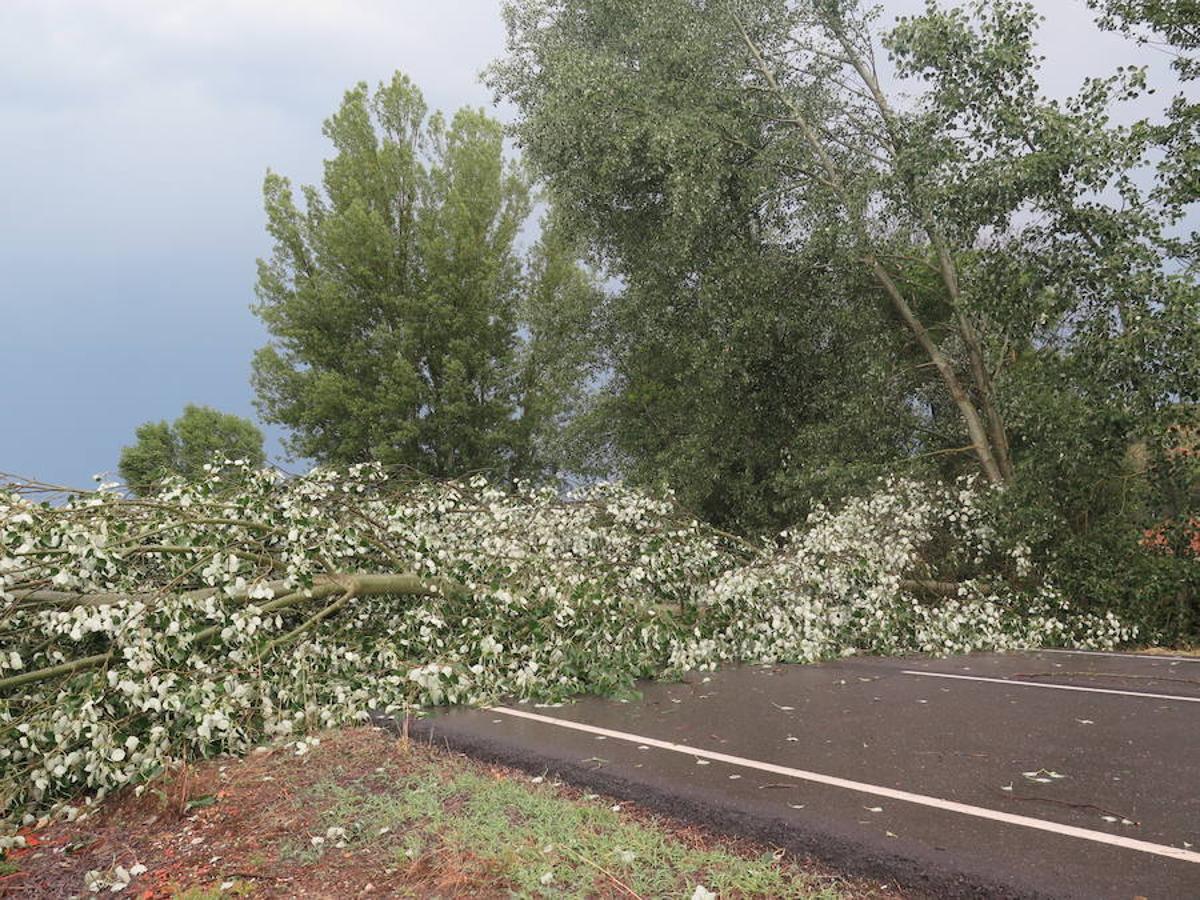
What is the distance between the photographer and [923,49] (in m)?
12.9

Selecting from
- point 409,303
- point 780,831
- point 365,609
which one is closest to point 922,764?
point 780,831

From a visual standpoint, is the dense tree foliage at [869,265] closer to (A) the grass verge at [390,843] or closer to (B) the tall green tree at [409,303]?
(B) the tall green tree at [409,303]

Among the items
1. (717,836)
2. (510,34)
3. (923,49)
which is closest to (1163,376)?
(923,49)

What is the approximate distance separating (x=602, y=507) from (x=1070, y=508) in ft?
22.9

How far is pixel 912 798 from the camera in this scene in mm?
4824

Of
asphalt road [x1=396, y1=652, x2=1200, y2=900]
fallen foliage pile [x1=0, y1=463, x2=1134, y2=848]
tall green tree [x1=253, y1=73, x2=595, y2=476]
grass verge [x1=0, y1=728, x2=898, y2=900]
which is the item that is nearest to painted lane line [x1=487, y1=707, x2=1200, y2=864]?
asphalt road [x1=396, y1=652, x2=1200, y2=900]

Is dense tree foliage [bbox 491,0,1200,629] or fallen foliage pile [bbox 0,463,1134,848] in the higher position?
dense tree foliage [bbox 491,0,1200,629]

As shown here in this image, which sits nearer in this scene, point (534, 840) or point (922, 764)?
point (534, 840)

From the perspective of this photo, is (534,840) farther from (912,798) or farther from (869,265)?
(869,265)

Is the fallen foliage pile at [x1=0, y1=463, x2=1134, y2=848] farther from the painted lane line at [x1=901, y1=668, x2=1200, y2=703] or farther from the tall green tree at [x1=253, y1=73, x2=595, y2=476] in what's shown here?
the tall green tree at [x1=253, y1=73, x2=595, y2=476]

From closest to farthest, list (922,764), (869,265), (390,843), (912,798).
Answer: (390,843) → (912,798) → (922,764) → (869,265)

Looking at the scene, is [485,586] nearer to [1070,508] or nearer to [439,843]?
[439,843]

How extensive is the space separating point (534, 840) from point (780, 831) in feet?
4.00

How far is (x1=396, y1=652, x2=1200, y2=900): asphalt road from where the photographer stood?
4.03m
